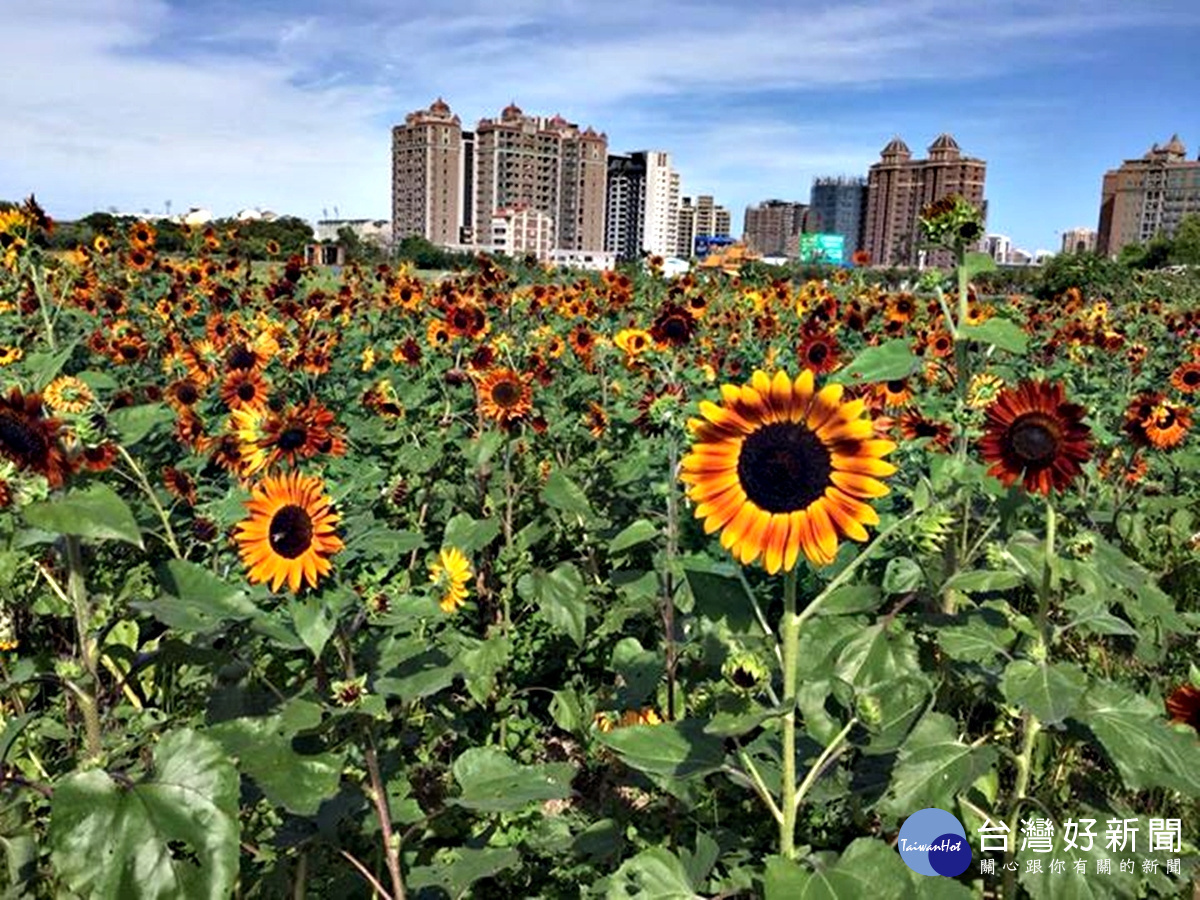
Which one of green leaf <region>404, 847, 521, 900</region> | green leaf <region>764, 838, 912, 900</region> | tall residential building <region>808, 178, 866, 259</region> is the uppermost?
tall residential building <region>808, 178, 866, 259</region>

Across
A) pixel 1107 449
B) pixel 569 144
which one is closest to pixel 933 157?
pixel 569 144

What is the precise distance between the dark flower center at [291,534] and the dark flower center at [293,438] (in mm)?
432

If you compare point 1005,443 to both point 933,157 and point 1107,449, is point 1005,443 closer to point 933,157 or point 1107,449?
point 1107,449

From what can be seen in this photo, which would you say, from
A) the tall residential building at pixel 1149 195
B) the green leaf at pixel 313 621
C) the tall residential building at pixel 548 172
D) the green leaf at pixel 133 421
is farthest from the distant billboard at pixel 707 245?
the tall residential building at pixel 1149 195

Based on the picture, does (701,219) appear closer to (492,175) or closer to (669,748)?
(492,175)

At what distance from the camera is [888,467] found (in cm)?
131

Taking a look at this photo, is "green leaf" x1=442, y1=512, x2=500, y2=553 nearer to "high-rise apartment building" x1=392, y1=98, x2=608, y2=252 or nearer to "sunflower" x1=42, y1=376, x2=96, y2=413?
Result: "sunflower" x1=42, y1=376, x2=96, y2=413

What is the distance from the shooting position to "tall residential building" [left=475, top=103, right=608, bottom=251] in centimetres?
11544

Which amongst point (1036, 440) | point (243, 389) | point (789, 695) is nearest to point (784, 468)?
point (789, 695)

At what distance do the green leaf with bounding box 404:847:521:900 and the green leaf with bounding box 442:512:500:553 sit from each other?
3.01ft

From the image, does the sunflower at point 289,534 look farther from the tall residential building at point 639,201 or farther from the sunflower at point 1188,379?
the tall residential building at point 639,201

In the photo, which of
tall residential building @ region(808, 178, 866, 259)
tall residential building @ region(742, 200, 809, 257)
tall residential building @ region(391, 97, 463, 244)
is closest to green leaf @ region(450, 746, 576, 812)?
tall residential building @ region(391, 97, 463, 244)

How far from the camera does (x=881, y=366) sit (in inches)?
73.6

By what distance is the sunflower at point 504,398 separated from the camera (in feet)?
11.1
